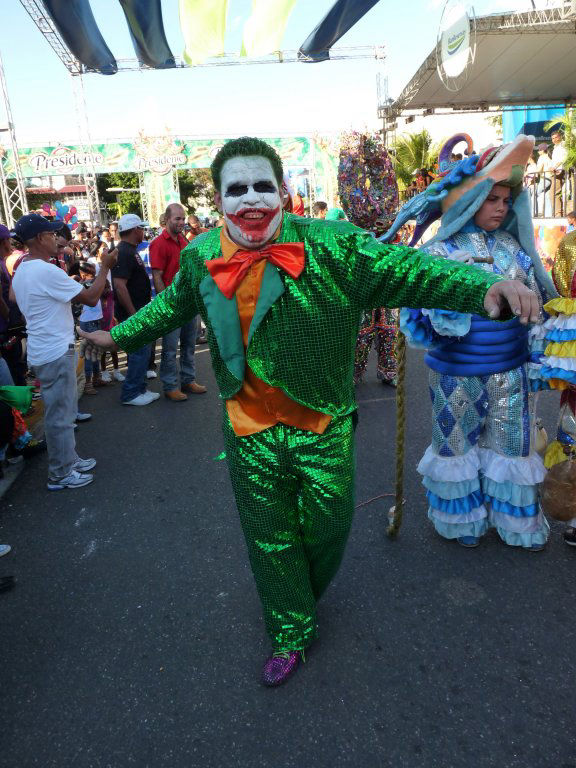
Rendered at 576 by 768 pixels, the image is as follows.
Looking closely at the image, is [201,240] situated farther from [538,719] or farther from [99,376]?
[99,376]

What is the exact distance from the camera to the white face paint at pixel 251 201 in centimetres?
187

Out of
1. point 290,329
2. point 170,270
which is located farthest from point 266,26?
point 290,329

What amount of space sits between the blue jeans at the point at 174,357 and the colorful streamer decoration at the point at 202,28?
8.24 meters

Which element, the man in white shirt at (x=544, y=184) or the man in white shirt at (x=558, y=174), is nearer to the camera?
the man in white shirt at (x=558, y=174)

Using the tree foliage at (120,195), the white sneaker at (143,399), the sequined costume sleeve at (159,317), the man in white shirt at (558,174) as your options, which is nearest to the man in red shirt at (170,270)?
the white sneaker at (143,399)

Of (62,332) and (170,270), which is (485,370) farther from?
(170,270)

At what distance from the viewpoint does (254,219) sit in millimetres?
1872

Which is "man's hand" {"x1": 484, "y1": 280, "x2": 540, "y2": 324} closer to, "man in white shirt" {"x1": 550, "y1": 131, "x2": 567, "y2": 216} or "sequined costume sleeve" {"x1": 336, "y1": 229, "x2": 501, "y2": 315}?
"sequined costume sleeve" {"x1": 336, "y1": 229, "x2": 501, "y2": 315}

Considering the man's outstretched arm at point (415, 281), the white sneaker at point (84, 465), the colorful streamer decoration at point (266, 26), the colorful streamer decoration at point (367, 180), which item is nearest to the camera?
the man's outstretched arm at point (415, 281)

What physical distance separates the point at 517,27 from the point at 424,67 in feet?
6.43

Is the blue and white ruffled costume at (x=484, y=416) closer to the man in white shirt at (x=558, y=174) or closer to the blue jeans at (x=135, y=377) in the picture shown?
the blue jeans at (x=135, y=377)

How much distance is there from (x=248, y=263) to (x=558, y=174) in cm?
1266

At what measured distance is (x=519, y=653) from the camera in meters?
2.23

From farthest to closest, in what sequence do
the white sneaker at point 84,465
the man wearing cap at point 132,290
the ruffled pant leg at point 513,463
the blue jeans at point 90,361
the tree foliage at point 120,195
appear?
the tree foliage at point 120,195 < the blue jeans at point 90,361 < the man wearing cap at point 132,290 < the white sneaker at point 84,465 < the ruffled pant leg at point 513,463
